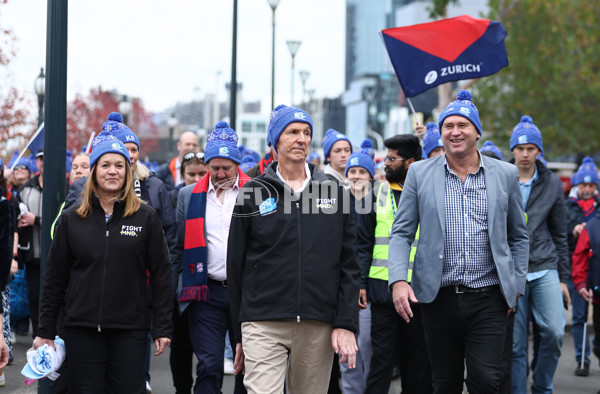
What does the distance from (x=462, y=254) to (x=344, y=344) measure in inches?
38.0

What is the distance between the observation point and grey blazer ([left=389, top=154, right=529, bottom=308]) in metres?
5.25

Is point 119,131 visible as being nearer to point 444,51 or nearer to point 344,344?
point 344,344

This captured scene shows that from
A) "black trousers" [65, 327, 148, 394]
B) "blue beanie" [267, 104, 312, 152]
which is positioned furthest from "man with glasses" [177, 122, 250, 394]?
"blue beanie" [267, 104, 312, 152]

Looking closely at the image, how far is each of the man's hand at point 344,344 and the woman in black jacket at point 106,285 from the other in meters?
1.15

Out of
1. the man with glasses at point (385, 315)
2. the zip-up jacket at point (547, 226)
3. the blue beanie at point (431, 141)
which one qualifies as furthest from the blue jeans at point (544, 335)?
the blue beanie at point (431, 141)

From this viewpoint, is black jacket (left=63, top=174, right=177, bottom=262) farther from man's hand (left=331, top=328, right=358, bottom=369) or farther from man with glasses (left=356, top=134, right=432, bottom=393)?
man's hand (left=331, top=328, right=358, bottom=369)

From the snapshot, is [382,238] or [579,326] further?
[579,326]

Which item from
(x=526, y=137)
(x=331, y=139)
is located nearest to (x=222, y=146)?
(x=526, y=137)

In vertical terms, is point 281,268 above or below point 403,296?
above

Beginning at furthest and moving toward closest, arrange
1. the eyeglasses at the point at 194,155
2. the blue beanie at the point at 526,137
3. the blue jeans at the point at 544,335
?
1. the eyeglasses at the point at 194,155
2. the blue beanie at the point at 526,137
3. the blue jeans at the point at 544,335

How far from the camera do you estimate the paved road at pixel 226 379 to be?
332 inches

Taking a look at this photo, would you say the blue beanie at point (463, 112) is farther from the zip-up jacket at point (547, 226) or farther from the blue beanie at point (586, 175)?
the blue beanie at point (586, 175)

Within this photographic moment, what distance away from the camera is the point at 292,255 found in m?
4.88

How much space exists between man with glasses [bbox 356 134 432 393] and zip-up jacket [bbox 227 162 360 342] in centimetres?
167
